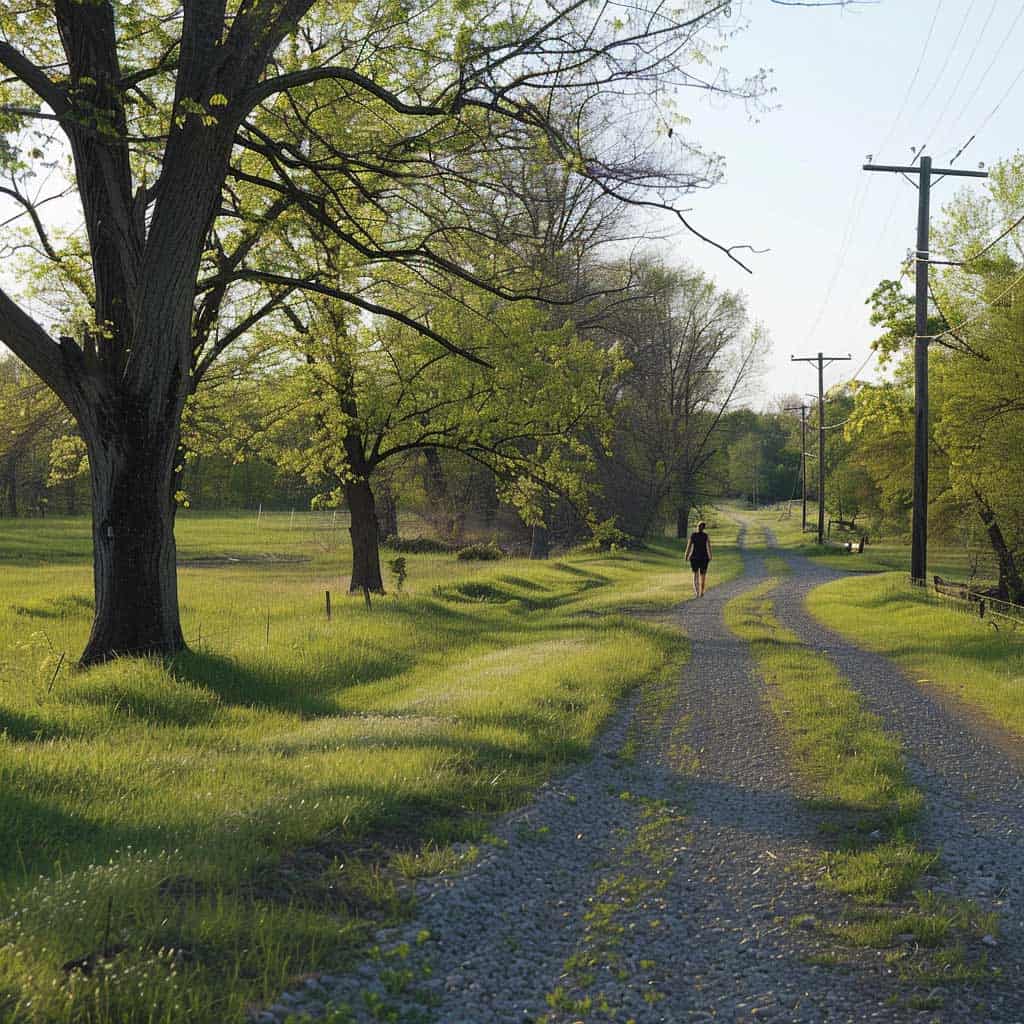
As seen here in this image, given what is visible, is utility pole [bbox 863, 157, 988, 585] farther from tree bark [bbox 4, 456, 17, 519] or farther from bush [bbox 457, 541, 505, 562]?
tree bark [bbox 4, 456, 17, 519]

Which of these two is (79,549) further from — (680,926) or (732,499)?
(732,499)

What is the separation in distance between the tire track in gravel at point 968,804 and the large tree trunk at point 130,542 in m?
8.25

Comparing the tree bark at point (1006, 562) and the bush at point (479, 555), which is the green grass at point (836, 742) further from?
the bush at point (479, 555)

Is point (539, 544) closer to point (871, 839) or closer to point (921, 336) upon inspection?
point (921, 336)

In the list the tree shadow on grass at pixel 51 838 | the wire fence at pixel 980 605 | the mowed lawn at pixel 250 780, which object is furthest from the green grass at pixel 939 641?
the tree shadow on grass at pixel 51 838

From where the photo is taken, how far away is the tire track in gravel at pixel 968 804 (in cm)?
427

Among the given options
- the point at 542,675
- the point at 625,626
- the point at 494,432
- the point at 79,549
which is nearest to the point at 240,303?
the point at 494,432

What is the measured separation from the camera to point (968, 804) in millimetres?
7176

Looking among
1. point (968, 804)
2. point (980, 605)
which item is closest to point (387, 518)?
point (980, 605)

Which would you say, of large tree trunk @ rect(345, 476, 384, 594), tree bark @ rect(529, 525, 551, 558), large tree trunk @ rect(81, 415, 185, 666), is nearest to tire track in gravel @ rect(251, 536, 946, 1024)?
large tree trunk @ rect(81, 415, 185, 666)

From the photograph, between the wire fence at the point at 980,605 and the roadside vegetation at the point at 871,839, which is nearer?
the roadside vegetation at the point at 871,839

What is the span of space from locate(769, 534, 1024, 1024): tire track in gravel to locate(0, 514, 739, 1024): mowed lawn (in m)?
2.69

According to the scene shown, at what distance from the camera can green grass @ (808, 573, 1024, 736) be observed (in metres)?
11.7

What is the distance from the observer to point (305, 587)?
2708 cm
